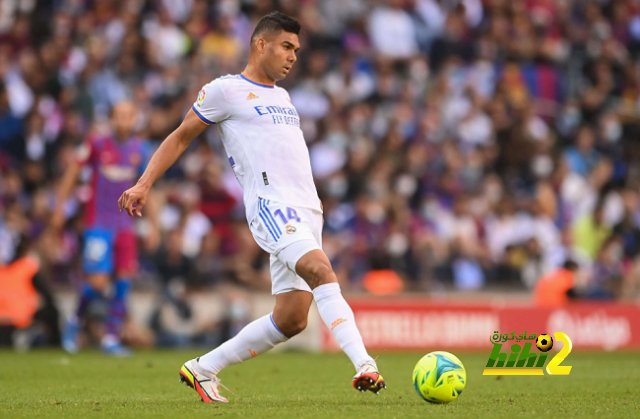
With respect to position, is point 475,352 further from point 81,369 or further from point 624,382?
point 81,369

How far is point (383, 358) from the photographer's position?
11.3 m

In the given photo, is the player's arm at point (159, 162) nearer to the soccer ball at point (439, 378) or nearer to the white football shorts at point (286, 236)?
the white football shorts at point (286, 236)

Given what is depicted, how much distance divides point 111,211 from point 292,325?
5353mm

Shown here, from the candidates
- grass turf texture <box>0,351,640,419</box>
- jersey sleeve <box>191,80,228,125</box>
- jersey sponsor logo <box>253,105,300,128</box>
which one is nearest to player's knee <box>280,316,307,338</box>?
grass turf texture <box>0,351,640,419</box>

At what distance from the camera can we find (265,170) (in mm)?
6199

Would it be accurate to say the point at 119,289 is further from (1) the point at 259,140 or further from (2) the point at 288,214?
(2) the point at 288,214

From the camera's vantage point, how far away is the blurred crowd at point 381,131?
13.9 meters

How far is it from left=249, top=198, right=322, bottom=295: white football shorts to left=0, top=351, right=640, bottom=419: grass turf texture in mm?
783

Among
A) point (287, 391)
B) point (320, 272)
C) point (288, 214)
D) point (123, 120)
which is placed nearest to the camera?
point (320, 272)

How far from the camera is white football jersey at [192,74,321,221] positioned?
6.19m

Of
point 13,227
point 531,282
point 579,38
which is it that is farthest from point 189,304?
point 579,38

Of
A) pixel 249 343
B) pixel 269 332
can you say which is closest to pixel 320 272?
pixel 269 332

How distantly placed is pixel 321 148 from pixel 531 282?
4.02 meters

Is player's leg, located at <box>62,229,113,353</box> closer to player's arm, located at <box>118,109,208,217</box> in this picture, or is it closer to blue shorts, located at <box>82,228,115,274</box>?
blue shorts, located at <box>82,228,115,274</box>
